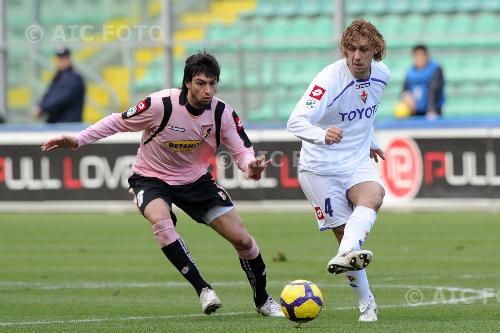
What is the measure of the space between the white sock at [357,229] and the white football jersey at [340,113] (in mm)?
461

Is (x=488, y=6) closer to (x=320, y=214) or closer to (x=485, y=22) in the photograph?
(x=485, y=22)

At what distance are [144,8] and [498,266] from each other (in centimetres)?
1306

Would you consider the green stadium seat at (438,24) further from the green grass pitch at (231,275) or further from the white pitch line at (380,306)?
the white pitch line at (380,306)

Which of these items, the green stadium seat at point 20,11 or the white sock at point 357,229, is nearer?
the white sock at point 357,229

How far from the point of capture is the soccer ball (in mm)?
8766

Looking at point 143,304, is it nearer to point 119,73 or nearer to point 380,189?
point 380,189

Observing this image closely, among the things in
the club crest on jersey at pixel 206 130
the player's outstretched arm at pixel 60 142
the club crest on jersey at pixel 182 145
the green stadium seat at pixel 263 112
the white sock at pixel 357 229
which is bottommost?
the white sock at pixel 357 229

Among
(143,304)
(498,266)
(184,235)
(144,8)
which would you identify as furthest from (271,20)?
(143,304)

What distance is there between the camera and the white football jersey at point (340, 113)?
9.27 m

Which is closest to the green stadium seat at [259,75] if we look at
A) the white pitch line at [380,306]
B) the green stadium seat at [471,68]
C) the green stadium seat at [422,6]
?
the green stadium seat at [471,68]

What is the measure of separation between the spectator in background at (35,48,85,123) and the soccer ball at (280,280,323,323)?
560 inches

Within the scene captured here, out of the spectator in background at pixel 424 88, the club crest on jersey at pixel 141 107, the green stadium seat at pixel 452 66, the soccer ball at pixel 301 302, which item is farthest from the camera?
the green stadium seat at pixel 452 66

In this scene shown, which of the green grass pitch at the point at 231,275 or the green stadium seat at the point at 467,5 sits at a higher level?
the green stadium seat at the point at 467,5

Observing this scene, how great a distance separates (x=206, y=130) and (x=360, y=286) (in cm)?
169
